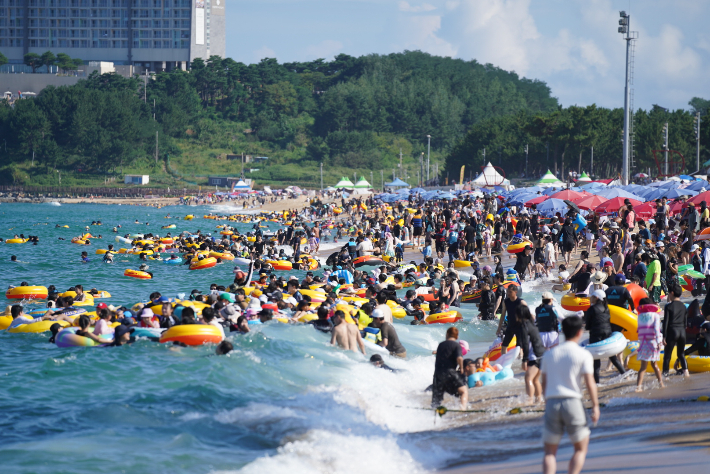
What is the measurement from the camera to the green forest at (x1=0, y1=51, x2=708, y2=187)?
104m

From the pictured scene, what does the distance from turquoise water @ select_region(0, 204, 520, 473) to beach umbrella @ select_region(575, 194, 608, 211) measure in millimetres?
11495

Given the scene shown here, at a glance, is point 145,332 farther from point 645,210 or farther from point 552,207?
point 645,210

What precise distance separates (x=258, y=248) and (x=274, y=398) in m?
20.4

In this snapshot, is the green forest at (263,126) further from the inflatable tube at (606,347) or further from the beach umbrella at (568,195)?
the inflatable tube at (606,347)

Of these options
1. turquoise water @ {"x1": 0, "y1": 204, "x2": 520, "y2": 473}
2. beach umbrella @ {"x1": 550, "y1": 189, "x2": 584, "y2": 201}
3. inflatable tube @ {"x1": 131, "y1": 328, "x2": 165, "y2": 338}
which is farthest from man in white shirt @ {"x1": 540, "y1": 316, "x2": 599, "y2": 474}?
beach umbrella @ {"x1": 550, "y1": 189, "x2": 584, "y2": 201}

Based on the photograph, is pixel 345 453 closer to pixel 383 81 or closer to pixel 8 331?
pixel 8 331

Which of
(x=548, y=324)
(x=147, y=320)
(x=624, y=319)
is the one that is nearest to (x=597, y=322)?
(x=548, y=324)

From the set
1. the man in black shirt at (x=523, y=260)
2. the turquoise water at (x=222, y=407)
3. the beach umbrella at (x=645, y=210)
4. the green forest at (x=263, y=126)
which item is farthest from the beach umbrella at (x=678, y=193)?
the green forest at (x=263, y=126)

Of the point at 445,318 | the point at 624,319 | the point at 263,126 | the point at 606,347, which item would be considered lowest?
the point at 445,318

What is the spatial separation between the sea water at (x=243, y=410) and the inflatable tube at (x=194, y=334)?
0.60 feet

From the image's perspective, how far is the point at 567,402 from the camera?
5.50 metres

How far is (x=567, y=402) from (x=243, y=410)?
499cm

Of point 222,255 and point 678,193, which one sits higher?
point 678,193

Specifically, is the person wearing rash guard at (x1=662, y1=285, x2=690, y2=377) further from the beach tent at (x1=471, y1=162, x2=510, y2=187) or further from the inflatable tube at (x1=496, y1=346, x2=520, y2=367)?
the beach tent at (x1=471, y1=162, x2=510, y2=187)
